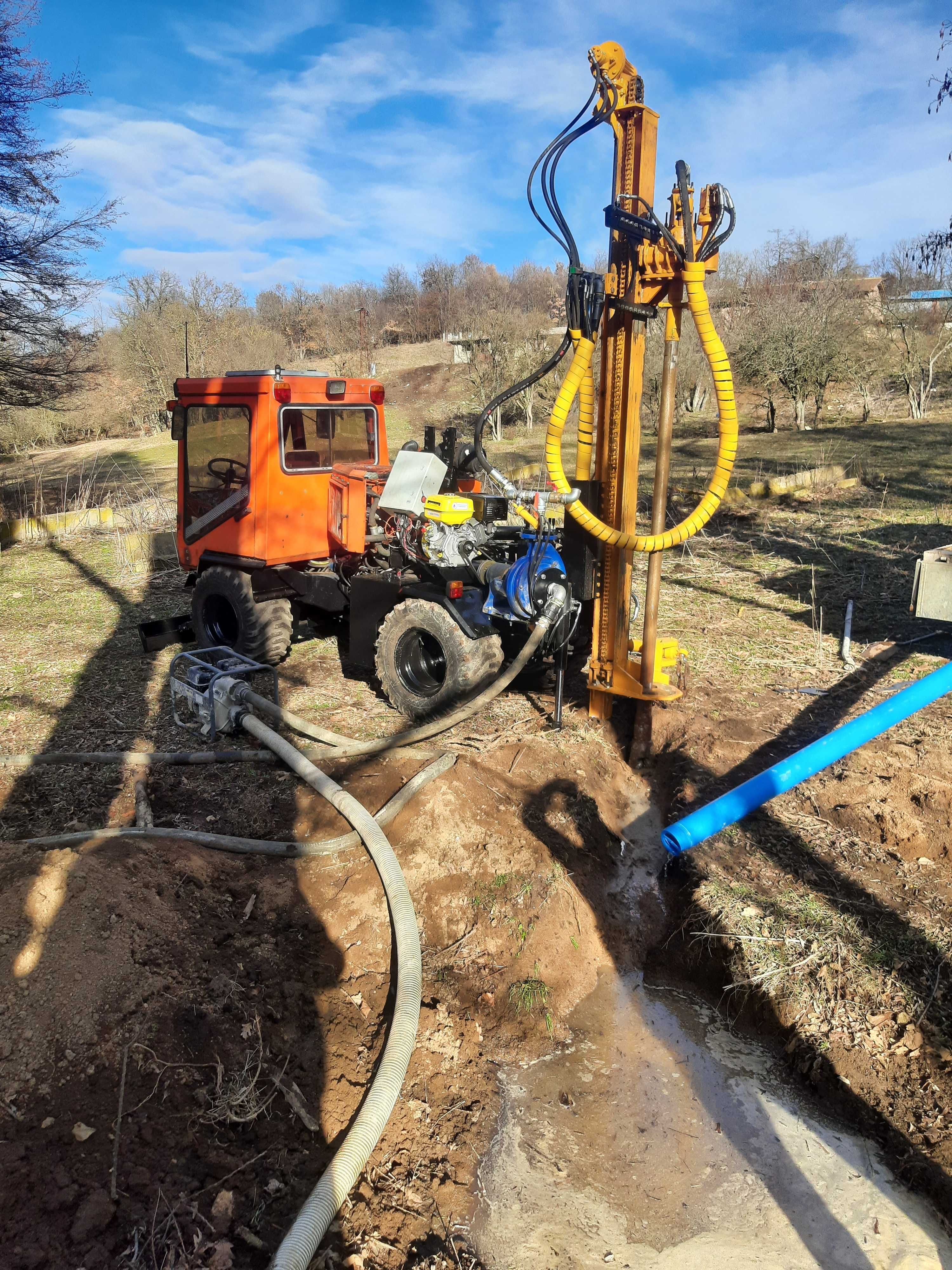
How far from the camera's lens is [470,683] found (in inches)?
204

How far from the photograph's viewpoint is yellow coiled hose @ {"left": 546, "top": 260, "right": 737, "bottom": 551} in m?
3.93

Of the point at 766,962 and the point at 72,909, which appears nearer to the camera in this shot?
the point at 72,909

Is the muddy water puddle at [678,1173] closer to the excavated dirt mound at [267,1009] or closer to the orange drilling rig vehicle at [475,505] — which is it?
the excavated dirt mound at [267,1009]

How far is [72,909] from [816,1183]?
2.77 meters

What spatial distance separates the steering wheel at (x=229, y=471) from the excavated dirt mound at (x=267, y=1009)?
2476mm

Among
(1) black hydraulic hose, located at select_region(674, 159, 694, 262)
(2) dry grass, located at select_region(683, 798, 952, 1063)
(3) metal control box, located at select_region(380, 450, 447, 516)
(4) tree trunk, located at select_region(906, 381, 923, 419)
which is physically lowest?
(2) dry grass, located at select_region(683, 798, 952, 1063)

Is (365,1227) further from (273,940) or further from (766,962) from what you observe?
(766,962)

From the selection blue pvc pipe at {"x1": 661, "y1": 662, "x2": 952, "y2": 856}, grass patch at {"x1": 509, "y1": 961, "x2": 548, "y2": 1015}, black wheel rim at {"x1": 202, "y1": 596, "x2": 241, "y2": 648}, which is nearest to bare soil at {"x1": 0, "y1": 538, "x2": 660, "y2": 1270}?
grass patch at {"x1": 509, "y1": 961, "x2": 548, "y2": 1015}

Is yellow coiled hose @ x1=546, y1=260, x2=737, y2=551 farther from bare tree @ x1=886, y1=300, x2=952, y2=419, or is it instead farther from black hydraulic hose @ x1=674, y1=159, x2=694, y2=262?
bare tree @ x1=886, y1=300, x2=952, y2=419

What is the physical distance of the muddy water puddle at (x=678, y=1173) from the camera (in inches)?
103

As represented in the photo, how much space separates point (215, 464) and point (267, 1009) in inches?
170

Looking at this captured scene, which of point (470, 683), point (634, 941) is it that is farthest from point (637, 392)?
point (634, 941)

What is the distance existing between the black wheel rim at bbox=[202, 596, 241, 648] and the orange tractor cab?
1cm

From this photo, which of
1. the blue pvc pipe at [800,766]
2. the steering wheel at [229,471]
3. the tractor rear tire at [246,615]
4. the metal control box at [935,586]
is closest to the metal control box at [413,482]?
the steering wheel at [229,471]
